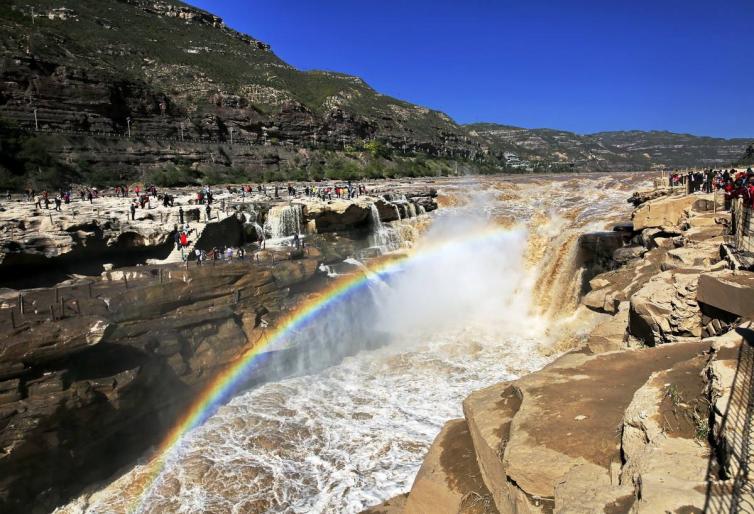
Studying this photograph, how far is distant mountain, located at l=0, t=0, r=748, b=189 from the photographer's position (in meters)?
41.0

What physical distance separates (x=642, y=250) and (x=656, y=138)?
175 metres

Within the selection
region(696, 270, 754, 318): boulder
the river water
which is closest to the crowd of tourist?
the river water

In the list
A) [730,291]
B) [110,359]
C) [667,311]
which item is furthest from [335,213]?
[730,291]

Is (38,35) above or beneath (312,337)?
above

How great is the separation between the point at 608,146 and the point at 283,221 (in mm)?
164771

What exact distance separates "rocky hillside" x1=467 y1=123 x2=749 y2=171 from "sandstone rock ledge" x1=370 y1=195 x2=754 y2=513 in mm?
116482

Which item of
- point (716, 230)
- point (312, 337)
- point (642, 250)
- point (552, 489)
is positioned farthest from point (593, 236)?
point (552, 489)

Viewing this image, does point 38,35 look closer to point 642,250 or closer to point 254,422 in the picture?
point 254,422

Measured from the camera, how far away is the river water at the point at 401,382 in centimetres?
1055

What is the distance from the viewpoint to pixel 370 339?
20.0m

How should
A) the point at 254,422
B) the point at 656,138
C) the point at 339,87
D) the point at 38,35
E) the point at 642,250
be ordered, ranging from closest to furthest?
1. the point at 254,422
2. the point at 642,250
3. the point at 38,35
4. the point at 339,87
5. the point at 656,138

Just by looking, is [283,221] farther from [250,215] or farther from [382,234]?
[382,234]

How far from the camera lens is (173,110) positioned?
54.4 m

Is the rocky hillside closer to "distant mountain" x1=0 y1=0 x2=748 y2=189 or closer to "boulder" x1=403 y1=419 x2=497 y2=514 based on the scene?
"distant mountain" x1=0 y1=0 x2=748 y2=189
